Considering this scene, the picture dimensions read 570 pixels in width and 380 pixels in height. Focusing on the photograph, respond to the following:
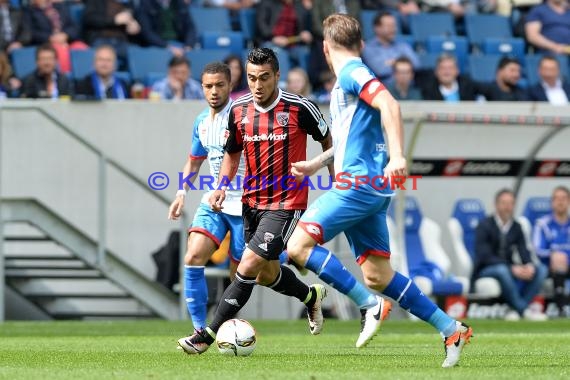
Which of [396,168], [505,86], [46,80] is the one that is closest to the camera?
[396,168]

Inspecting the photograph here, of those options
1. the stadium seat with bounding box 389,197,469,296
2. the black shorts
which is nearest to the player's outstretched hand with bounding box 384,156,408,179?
the black shorts

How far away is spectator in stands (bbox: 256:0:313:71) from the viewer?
747 inches

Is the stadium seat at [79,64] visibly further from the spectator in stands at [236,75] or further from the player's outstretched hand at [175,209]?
the player's outstretched hand at [175,209]

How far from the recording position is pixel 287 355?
9.29m

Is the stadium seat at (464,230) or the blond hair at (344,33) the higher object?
the blond hair at (344,33)

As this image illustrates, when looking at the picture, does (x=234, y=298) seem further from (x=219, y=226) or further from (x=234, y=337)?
(x=219, y=226)

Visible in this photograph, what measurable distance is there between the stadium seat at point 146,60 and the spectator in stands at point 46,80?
1337 millimetres

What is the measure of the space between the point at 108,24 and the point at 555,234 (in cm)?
667

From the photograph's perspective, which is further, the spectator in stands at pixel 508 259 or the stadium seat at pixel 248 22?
the stadium seat at pixel 248 22

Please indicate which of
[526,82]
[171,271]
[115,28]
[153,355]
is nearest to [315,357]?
[153,355]

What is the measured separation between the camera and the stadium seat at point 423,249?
17172 millimetres

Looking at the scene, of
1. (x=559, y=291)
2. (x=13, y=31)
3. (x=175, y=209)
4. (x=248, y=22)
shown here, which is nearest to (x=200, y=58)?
(x=248, y=22)

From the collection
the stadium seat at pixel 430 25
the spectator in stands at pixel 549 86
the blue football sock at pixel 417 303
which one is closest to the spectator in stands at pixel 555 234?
the spectator in stands at pixel 549 86

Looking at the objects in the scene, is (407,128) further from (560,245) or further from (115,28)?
(115,28)
